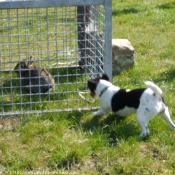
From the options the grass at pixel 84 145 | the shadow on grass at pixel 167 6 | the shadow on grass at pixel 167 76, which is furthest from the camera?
the shadow on grass at pixel 167 6

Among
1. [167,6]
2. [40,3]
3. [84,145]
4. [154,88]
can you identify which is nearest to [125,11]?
[167,6]

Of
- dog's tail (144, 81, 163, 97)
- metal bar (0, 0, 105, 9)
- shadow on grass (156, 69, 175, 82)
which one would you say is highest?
metal bar (0, 0, 105, 9)

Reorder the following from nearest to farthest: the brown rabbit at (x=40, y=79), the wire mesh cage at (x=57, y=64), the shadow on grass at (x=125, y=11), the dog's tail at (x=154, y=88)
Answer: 1. the dog's tail at (x=154, y=88)
2. the wire mesh cage at (x=57, y=64)
3. the brown rabbit at (x=40, y=79)
4. the shadow on grass at (x=125, y=11)

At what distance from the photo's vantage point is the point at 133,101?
5.15m

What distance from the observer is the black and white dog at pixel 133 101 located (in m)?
4.99

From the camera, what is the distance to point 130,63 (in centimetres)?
723

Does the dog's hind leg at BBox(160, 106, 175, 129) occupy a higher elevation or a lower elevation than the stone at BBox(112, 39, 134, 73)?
lower

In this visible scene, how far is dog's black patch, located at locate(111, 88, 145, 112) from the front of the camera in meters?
5.11

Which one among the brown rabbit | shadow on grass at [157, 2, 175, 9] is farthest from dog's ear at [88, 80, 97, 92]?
shadow on grass at [157, 2, 175, 9]

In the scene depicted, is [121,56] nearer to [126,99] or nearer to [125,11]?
[126,99]

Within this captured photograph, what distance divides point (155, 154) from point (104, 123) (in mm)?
794

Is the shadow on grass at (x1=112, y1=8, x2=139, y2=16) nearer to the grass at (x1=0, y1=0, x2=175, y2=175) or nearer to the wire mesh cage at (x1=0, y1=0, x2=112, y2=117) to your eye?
the wire mesh cage at (x1=0, y1=0, x2=112, y2=117)

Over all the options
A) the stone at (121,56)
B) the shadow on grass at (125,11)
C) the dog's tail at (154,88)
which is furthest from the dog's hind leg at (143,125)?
the shadow on grass at (125,11)

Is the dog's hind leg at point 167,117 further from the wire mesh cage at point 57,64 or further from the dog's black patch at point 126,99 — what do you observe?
the wire mesh cage at point 57,64
